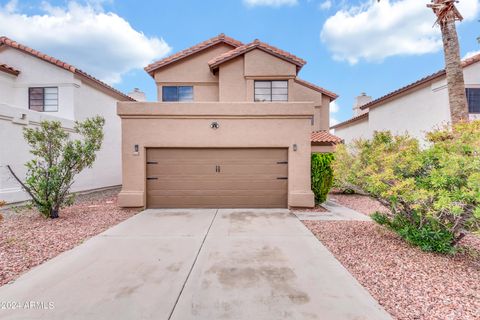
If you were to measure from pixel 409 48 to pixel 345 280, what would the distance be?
2113 cm

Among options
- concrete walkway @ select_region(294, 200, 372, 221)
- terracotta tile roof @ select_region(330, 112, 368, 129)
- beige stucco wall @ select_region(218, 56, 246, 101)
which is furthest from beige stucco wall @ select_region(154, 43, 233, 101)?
terracotta tile roof @ select_region(330, 112, 368, 129)

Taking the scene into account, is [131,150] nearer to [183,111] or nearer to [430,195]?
[183,111]

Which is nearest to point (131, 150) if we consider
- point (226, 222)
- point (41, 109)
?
point (226, 222)

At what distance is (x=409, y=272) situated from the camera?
13.2 ft

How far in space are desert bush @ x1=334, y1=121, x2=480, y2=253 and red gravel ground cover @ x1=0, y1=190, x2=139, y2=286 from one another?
6.77 metres

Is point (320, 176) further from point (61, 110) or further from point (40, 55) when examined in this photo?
point (40, 55)

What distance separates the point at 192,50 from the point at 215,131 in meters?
8.13

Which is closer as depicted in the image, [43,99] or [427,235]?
[427,235]

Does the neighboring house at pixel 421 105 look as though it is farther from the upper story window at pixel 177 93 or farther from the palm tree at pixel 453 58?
the upper story window at pixel 177 93

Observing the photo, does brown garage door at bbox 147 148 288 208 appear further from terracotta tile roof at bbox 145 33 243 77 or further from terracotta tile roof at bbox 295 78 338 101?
terracotta tile roof at bbox 295 78 338 101

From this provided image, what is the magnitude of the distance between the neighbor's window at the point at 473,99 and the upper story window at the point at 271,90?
9335mm

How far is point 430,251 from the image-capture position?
4.83 meters

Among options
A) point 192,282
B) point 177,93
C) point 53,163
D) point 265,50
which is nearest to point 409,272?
point 192,282

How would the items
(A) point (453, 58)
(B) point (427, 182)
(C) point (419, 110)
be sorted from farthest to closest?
(C) point (419, 110) → (A) point (453, 58) → (B) point (427, 182)
